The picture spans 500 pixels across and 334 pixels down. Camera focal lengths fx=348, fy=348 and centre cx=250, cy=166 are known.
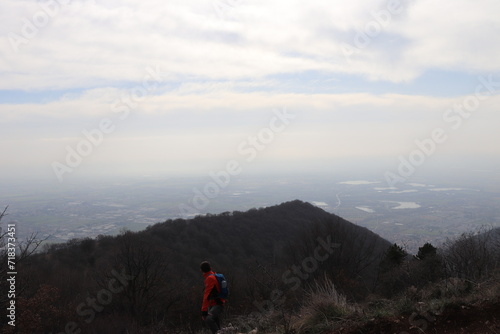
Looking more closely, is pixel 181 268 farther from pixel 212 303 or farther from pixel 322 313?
pixel 322 313

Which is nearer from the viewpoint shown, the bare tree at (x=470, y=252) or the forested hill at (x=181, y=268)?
the bare tree at (x=470, y=252)

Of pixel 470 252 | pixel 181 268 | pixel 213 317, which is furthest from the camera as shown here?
pixel 181 268

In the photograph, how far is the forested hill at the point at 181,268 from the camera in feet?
56.6

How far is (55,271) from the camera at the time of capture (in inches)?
1125

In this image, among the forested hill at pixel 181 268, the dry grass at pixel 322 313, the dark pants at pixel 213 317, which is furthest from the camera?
the forested hill at pixel 181 268

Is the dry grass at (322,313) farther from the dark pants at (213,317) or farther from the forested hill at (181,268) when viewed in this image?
the dark pants at (213,317)

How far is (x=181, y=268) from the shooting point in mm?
34156

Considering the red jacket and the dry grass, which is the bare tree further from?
the red jacket

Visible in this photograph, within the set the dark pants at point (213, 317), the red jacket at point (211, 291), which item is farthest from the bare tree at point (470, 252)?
the red jacket at point (211, 291)

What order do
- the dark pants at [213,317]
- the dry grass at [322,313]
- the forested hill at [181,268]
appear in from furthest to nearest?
the forested hill at [181,268]
the dark pants at [213,317]
the dry grass at [322,313]

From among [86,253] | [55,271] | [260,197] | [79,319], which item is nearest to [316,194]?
[260,197]

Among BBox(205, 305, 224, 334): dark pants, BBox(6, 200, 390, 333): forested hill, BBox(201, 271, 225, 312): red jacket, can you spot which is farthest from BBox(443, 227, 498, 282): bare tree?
BBox(201, 271, 225, 312): red jacket

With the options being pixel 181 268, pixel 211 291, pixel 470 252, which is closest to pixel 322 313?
pixel 211 291

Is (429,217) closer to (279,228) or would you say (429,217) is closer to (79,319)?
(279,228)
